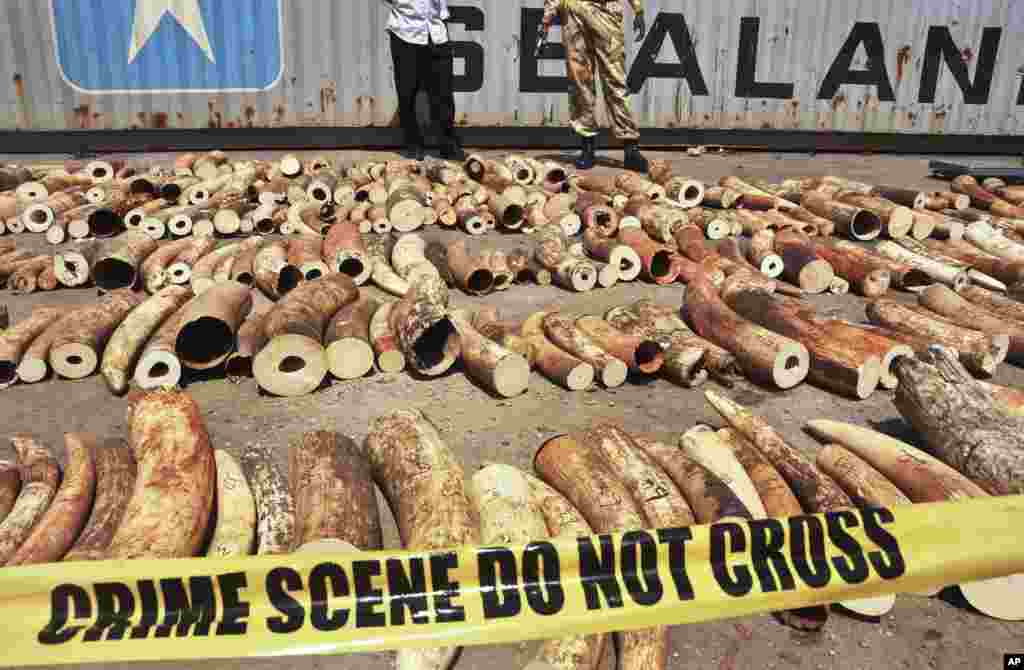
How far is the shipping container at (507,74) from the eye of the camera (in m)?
11.3

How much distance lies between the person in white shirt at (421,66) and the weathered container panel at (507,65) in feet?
2.62

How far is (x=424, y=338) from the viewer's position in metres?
5.51

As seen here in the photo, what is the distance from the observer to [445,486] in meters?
3.78

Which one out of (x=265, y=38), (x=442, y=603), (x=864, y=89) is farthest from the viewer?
(x=864, y=89)

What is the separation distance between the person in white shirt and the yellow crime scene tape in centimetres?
915

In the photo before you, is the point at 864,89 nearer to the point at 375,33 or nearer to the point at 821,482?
the point at 375,33

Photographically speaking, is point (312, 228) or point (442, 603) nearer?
point (442, 603)

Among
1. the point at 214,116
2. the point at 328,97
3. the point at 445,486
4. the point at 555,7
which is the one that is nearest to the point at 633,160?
the point at 555,7

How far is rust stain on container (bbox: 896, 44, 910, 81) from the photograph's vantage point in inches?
495

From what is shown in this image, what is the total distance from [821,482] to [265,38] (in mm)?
10534

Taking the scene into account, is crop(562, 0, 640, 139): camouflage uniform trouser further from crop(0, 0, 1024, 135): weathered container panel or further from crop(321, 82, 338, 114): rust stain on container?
crop(321, 82, 338, 114): rust stain on container

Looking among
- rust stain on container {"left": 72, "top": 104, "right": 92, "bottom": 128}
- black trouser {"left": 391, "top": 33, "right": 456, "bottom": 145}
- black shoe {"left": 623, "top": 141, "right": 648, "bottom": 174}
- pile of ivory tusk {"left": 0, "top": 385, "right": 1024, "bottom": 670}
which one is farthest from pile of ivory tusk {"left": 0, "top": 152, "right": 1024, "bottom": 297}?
pile of ivory tusk {"left": 0, "top": 385, "right": 1024, "bottom": 670}

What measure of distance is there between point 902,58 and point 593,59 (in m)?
5.48

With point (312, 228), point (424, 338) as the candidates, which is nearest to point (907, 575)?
point (424, 338)
